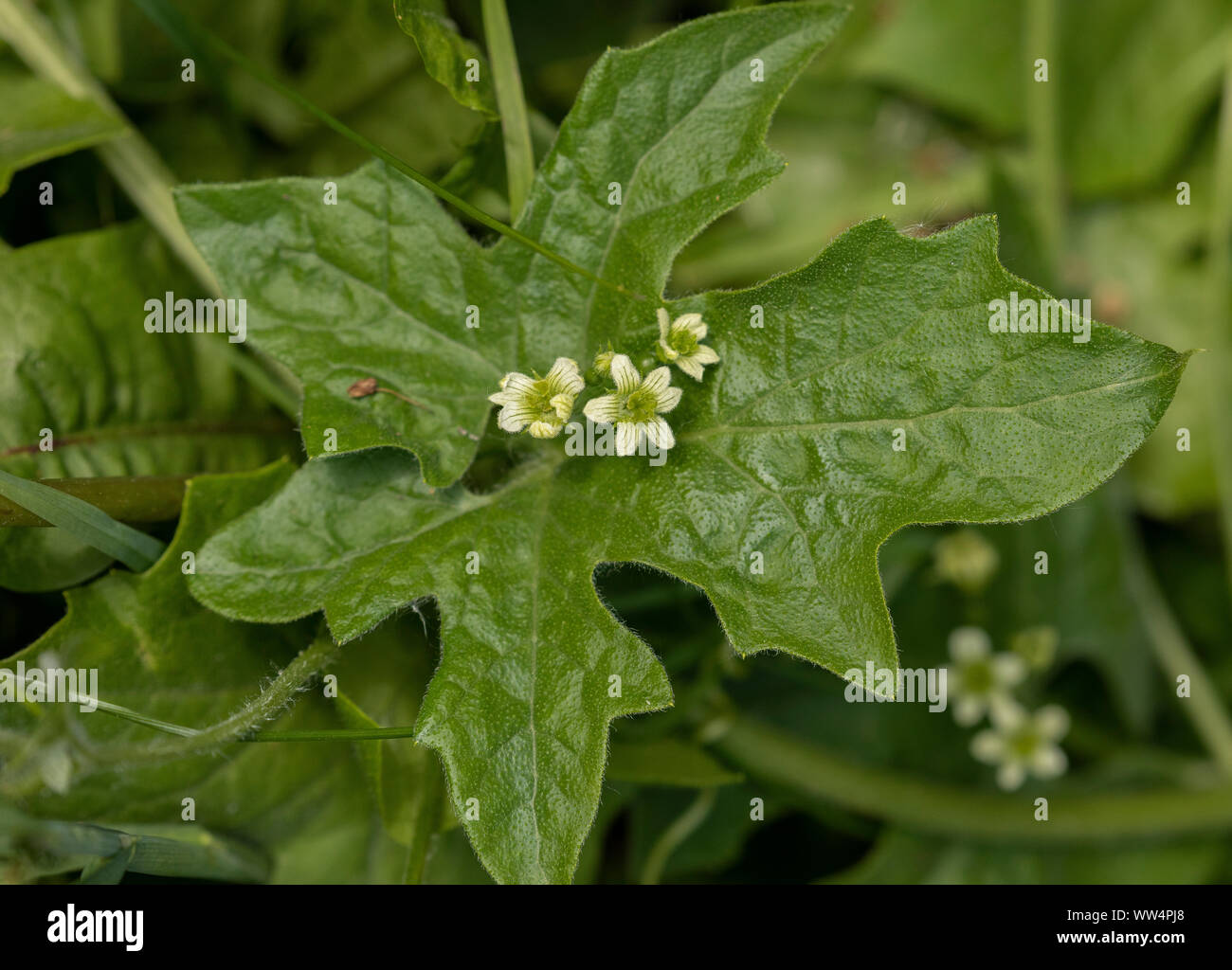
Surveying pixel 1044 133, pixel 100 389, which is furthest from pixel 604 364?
pixel 1044 133

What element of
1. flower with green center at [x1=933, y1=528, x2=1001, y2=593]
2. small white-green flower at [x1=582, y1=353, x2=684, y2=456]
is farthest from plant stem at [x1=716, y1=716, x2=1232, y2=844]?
small white-green flower at [x1=582, y1=353, x2=684, y2=456]

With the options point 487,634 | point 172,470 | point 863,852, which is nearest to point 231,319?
point 172,470

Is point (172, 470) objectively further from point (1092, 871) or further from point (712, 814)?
point (1092, 871)

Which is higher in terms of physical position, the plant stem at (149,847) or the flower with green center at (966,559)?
the flower with green center at (966,559)

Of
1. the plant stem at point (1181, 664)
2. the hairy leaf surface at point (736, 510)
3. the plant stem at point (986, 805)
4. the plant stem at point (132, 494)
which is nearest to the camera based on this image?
the hairy leaf surface at point (736, 510)

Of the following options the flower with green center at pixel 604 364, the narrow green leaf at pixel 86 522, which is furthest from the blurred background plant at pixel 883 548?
the flower with green center at pixel 604 364

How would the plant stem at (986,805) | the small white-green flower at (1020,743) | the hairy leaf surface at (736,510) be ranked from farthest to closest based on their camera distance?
the small white-green flower at (1020,743) → the plant stem at (986,805) → the hairy leaf surface at (736,510)

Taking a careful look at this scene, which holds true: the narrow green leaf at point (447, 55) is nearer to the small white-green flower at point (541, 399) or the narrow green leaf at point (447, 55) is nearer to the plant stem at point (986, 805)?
the small white-green flower at point (541, 399)
